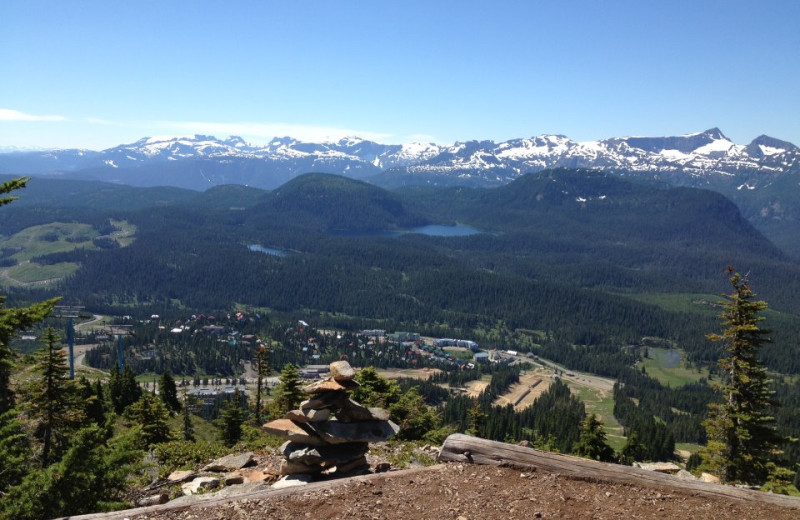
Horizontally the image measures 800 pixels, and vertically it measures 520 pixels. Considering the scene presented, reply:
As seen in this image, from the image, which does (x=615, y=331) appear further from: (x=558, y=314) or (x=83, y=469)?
(x=83, y=469)

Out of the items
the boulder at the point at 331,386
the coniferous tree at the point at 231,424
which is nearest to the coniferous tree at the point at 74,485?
the boulder at the point at 331,386

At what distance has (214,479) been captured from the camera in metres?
16.4

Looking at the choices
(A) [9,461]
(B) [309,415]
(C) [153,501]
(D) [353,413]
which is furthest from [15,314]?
(D) [353,413]

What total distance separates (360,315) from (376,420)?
185m

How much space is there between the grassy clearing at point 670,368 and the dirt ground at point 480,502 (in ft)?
449

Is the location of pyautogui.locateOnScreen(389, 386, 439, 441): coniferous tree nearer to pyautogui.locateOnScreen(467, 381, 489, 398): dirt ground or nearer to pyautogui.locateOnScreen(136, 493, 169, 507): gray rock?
pyautogui.locateOnScreen(136, 493, 169, 507): gray rock

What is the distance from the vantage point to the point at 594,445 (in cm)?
3070

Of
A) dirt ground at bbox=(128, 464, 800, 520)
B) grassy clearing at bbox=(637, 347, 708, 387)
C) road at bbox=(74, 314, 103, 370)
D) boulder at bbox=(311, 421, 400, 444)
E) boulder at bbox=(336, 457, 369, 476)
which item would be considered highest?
dirt ground at bbox=(128, 464, 800, 520)

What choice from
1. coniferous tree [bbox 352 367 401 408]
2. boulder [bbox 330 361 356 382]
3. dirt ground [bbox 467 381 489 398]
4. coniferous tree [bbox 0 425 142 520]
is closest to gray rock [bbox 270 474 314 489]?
boulder [bbox 330 361 356 382]

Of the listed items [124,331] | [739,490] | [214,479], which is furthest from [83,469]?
[124,331]

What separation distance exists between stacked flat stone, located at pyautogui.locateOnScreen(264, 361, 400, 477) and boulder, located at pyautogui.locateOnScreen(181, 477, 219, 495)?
256 centimetres

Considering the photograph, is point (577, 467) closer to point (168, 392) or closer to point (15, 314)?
point (15, 314)

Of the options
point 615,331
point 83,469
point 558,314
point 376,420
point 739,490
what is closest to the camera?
point 739,490

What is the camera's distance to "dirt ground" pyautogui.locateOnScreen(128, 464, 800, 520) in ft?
37.0
